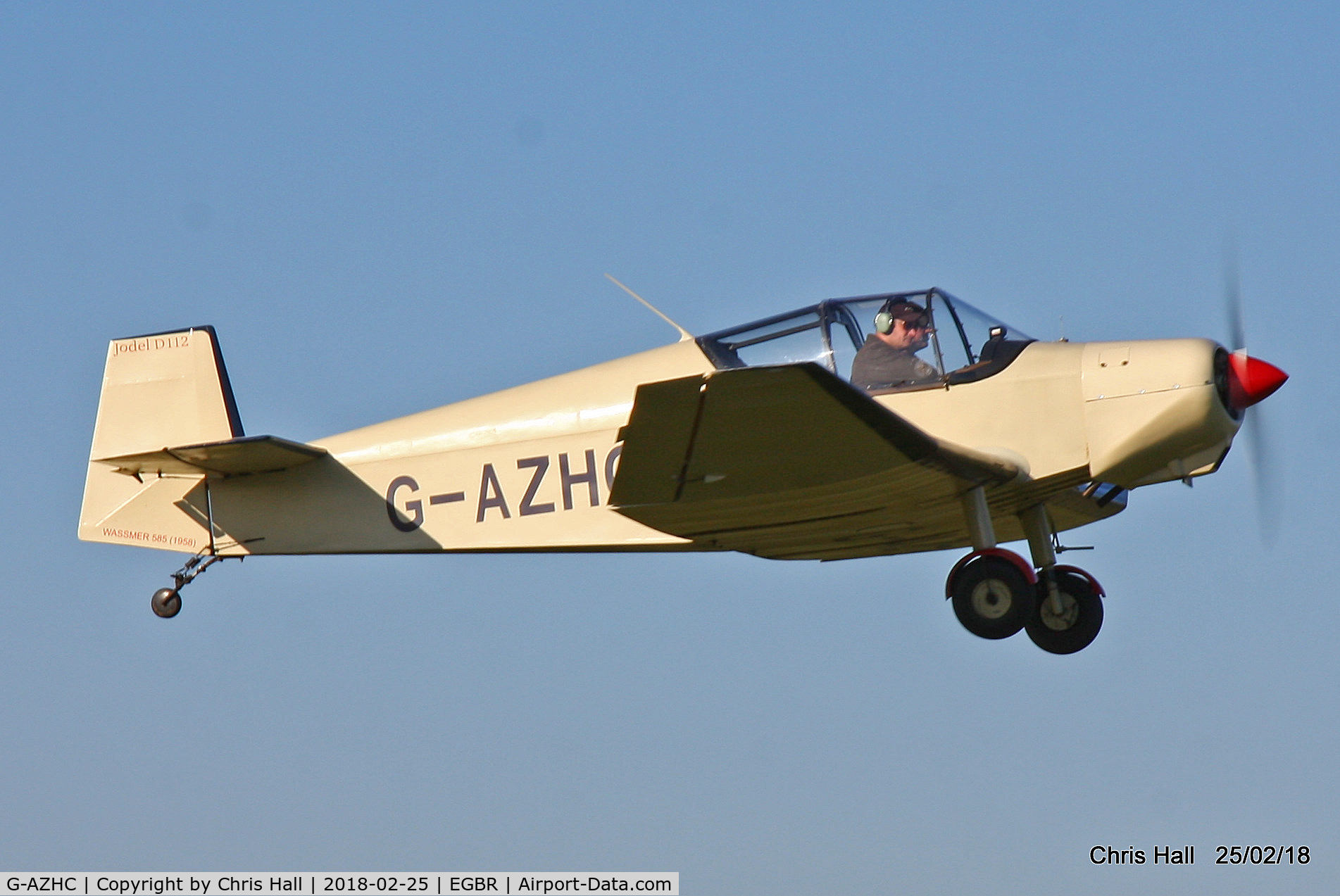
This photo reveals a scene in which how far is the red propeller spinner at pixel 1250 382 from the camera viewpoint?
32.1 ft

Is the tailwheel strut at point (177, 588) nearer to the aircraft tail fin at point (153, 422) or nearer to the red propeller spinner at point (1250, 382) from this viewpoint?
the aircraft tail fin at point (153, 422)

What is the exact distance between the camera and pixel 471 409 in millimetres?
10992

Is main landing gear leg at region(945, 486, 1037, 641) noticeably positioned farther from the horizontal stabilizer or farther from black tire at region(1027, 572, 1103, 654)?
the horizontal stabilizer

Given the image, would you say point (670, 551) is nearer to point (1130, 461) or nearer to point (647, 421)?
point (647, 421)

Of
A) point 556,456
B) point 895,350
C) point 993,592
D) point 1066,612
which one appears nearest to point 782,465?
point 895,350

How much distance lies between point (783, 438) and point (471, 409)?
2.84m

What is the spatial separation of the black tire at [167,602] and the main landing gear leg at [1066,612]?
604cm

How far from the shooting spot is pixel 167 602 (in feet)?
37.5

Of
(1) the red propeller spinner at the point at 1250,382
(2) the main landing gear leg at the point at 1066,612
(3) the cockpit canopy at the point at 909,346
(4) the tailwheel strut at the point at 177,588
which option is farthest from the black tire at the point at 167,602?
(1) the red propeller spinner at the point at 1250,382

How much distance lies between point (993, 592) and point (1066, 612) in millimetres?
1076

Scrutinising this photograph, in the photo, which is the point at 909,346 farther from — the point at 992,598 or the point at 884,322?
the point at 992,598

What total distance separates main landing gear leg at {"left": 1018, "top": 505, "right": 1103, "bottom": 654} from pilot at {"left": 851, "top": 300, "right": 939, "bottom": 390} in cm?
175

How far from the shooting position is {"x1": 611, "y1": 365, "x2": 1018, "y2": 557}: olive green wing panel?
851 cm

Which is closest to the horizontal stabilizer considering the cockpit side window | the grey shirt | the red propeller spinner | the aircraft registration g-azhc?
the aircraft registration g-azhc
